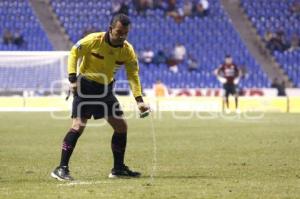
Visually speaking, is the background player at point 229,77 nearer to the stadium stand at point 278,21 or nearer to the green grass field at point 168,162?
the green grass field at point 168,162

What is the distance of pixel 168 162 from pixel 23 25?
92.7ft

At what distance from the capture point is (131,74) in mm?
10023

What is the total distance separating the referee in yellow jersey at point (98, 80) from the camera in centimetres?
943

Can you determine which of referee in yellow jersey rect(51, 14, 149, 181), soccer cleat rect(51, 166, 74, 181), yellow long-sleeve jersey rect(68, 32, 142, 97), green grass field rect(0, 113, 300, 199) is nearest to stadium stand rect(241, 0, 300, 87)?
green grass field rect(0, 113, 300, 199)

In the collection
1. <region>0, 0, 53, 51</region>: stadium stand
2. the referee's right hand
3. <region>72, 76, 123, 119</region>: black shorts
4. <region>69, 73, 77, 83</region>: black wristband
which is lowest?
<region>72, 76, 123, 119</region>: black shorts

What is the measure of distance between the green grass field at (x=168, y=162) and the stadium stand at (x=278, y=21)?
16.3m

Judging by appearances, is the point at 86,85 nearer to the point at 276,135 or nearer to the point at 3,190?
the point at 3,190

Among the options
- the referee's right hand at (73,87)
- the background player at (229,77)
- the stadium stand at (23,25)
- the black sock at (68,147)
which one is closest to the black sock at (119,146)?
the black sock at (68,147)

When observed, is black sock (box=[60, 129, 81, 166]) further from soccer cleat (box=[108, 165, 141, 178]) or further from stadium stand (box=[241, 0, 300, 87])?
stadium stand (box=[241, 0, 300, 87])

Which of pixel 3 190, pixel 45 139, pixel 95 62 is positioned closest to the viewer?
pixel 3 190

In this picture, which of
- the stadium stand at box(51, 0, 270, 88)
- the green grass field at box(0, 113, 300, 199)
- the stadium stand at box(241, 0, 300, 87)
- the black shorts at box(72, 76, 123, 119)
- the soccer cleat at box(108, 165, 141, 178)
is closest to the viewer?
the green grass field at box(0, 113, 300, 199)

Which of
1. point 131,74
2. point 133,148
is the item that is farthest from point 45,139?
point 131,74

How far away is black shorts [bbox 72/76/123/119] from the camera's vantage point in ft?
31.6

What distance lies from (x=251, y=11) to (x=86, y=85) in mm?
30230
